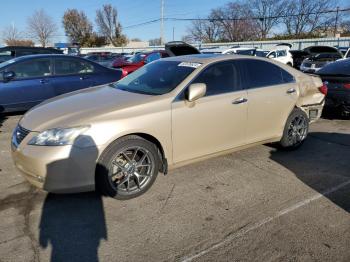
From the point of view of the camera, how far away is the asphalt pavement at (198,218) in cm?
284

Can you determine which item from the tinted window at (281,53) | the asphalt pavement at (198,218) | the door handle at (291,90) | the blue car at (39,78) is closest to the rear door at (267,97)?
the door handle at (291,90)

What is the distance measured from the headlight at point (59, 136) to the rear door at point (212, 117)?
1105 millimetres

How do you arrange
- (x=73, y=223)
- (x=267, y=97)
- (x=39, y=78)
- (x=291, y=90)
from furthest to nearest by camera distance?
(x=39, y=78) → (x=291, y=90) → (x=267, y=97) → (x=73, y=223)

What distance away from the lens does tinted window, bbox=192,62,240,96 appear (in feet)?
13.9

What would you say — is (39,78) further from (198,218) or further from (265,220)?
(265,220)

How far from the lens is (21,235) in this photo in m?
3.06

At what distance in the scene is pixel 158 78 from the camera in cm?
443

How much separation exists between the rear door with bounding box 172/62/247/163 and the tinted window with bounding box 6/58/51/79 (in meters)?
4.69

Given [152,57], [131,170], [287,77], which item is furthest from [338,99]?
[152,57]

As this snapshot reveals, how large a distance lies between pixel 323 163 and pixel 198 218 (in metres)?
2.50

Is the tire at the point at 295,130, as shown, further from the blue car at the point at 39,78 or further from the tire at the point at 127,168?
the blue car at the point at 39,78

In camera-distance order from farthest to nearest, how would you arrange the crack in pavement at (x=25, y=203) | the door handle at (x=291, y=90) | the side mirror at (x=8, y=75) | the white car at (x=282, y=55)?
the white car at (x=282, y=55), the side mirror at (x=8, y=75), the door handle at (x=291, y=90), the crack in pavement at (x=25, y=203)

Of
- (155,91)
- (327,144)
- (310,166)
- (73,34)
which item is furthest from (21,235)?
(73,34)

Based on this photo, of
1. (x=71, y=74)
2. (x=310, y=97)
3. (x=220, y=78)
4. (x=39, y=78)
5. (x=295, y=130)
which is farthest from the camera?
Answer: (x=71, y=74)
